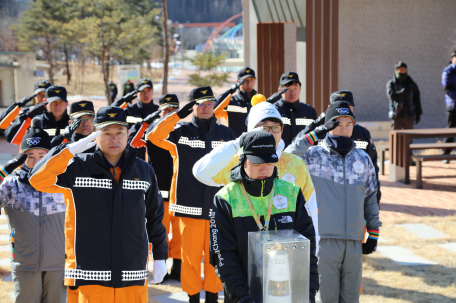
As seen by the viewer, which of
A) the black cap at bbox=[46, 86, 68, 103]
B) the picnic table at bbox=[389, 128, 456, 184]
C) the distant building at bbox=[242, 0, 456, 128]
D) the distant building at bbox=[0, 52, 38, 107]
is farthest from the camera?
the distant building at bbox=[0, 52, 38, 107]

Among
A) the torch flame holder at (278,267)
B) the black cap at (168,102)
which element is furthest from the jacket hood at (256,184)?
the black cap at (168,102)

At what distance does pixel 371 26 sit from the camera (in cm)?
1731

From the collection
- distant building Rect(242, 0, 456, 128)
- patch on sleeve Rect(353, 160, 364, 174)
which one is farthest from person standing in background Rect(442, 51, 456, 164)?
patch on sleeve Rect(353, 160, 364, 174)

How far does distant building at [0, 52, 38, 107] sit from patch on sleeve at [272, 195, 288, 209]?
24197 mm

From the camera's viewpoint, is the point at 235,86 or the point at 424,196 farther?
the point at 424,196

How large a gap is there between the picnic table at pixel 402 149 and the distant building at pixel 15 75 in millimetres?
19101

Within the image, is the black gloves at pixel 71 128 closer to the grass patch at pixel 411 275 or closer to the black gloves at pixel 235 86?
the black gloves at pixel 235 86

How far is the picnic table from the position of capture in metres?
11.4

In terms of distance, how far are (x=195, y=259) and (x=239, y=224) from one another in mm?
2495

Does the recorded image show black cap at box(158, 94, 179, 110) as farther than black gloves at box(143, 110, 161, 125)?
Yes

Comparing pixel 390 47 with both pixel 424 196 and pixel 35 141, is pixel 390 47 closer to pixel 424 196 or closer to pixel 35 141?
pixel 424 196

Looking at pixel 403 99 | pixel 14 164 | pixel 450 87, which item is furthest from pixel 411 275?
pixel 450 87

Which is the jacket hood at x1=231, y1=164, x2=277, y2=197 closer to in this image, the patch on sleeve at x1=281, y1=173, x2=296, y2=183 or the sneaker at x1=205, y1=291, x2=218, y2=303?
the patch on sleeve at x1=281, y1=173, x2=296, y2=183

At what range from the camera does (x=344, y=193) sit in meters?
4.63
